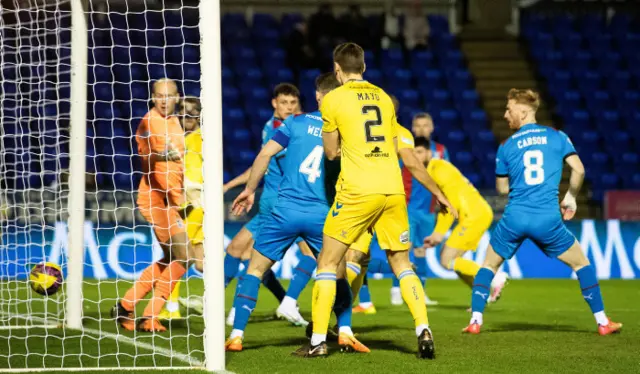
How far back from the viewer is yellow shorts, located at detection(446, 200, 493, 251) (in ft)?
34.1

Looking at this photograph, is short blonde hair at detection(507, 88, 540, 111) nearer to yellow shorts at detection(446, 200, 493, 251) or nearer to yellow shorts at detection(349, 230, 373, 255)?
yellow shorts at detection(349, 230, 373, 255)

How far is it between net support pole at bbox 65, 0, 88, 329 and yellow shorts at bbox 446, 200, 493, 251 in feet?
12.6

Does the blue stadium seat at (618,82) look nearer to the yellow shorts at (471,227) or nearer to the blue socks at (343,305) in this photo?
the yellow shorts at (471,227)

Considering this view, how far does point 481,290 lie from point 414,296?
6.22ft

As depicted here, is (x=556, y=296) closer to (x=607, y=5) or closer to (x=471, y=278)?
(x=471, y=278)

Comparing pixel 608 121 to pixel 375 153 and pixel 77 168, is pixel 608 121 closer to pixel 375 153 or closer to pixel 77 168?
pixel 77 168

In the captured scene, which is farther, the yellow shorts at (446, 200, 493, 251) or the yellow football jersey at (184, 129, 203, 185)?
the yellow shorts at (446, 200, 493, 251)

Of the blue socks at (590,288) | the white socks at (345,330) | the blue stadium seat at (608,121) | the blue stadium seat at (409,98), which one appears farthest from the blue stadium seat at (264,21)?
the white socks at (345,330)

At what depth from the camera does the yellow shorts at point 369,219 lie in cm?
613

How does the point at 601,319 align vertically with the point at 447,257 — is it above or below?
below

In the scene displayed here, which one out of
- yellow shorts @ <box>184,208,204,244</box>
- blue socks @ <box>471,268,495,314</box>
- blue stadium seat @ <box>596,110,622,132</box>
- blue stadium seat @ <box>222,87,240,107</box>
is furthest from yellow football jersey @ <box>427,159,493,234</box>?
blue stadium seat @ <box>596,110,622,132</box>

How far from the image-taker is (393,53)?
20.6 metres

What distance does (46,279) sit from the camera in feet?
25.5

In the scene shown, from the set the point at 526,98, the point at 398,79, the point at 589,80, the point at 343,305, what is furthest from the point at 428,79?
the point at 343,305
